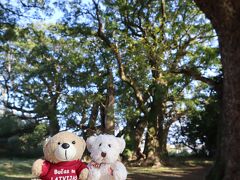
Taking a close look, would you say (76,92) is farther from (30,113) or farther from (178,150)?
(178,150)

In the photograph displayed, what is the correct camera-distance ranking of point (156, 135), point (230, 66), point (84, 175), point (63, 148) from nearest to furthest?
point (63, 148)
point (84, 175)
point (230, 66)
point (156, 135)

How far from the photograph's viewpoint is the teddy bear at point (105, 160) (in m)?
5.88

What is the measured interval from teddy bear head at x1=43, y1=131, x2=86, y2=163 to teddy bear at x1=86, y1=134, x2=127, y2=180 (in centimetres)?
34

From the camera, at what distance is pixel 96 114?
2639cm

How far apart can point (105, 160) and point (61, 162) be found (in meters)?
0.69

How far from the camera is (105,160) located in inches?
233

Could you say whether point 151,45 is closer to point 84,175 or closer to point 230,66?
point 230,66

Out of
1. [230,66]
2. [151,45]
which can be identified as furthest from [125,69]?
[230,66]

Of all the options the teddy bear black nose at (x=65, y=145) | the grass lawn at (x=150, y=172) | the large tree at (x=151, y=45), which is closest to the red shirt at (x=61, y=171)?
the teddy bear black nose at (x=65, y=145)

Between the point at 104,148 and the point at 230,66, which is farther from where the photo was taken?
the point at 230,66

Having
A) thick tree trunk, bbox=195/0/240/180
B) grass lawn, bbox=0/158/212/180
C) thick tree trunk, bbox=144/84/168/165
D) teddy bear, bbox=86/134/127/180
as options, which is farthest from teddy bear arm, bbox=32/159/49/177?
thick tree trunk, bbox=144/84/168/165

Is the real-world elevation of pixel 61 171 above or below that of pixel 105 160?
below

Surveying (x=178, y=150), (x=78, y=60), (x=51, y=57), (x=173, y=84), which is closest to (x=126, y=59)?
(x=173, y=84)

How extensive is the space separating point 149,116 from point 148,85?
1896 millimetres
